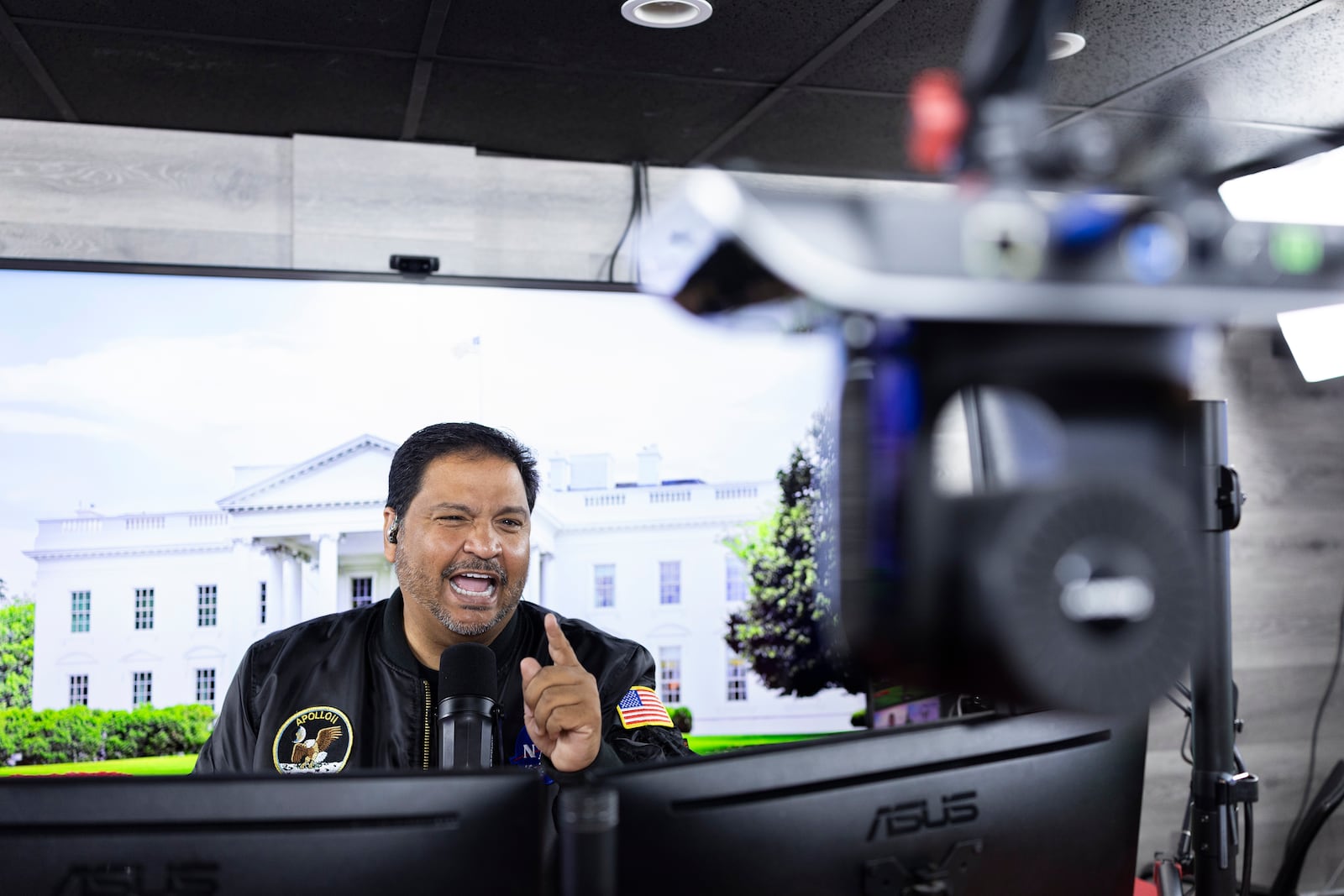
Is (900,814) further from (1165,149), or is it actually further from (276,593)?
(276,593)

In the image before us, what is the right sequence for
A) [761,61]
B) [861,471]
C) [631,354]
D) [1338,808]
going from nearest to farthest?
[861,471] → [761,61] → [631,354] → [1338,808]

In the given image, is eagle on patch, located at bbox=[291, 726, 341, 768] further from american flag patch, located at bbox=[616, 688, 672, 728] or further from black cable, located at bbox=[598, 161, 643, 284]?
black cable, located at bbox=[598, 161, 643, 284]

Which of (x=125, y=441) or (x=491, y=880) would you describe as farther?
(x=125, y=441)

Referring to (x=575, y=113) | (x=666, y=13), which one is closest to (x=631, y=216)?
(x=575, y=113)

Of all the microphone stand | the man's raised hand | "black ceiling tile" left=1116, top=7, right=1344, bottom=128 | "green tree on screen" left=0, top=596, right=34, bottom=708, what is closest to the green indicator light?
the man's raised hand

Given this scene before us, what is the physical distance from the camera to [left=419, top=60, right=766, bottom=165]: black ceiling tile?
10.1 feet

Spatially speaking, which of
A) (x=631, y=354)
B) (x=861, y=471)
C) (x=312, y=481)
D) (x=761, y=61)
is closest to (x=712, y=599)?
Answer: (x=631, y=354)

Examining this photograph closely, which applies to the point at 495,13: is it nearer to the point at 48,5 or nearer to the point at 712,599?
the point at 48,5

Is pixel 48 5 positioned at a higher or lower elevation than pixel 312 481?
higher

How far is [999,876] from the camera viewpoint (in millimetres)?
1142

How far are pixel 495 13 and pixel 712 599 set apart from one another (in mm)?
1894

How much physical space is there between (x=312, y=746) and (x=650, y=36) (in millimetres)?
1739

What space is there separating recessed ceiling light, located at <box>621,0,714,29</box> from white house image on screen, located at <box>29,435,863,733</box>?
141cm

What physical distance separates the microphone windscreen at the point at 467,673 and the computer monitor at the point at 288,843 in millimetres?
419
